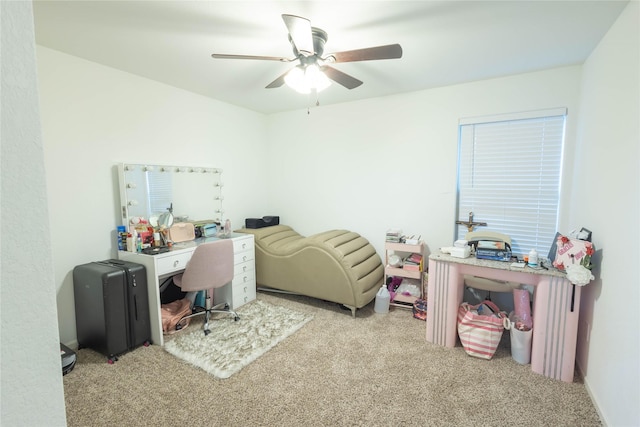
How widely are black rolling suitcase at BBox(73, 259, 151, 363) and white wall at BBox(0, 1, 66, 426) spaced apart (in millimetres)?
2127

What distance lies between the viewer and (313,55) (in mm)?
2094

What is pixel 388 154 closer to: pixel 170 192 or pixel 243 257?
pixel 243 257

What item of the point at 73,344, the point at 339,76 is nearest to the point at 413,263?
the point at 339,76

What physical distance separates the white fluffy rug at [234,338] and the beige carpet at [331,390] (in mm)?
81

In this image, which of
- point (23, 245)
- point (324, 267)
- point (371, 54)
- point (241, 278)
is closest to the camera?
point (23, 245)

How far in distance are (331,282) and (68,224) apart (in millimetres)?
2447

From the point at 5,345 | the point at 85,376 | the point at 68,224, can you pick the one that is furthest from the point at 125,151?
the point at 5,345

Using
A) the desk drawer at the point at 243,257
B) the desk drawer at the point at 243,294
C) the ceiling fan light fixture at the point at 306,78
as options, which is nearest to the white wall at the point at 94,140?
the desk drawer at the point at 243,257

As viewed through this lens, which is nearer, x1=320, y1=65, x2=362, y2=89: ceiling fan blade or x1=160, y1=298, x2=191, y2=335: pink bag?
x1=320, y1=65, x2=362, y2=89: ceiling fan blade

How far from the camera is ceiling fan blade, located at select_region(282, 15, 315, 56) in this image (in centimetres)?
159

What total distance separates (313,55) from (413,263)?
2.34 metres

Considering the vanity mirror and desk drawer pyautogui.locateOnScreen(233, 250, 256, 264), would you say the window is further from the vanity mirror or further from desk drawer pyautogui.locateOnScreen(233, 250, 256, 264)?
the vanity mirror

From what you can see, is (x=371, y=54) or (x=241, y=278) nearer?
(x=371, y=54)

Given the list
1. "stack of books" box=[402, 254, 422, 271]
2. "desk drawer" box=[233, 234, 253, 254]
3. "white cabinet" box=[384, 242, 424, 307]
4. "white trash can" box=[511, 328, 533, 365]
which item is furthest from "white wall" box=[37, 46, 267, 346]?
"white trash can" box=[511, 328, 533, 365]
